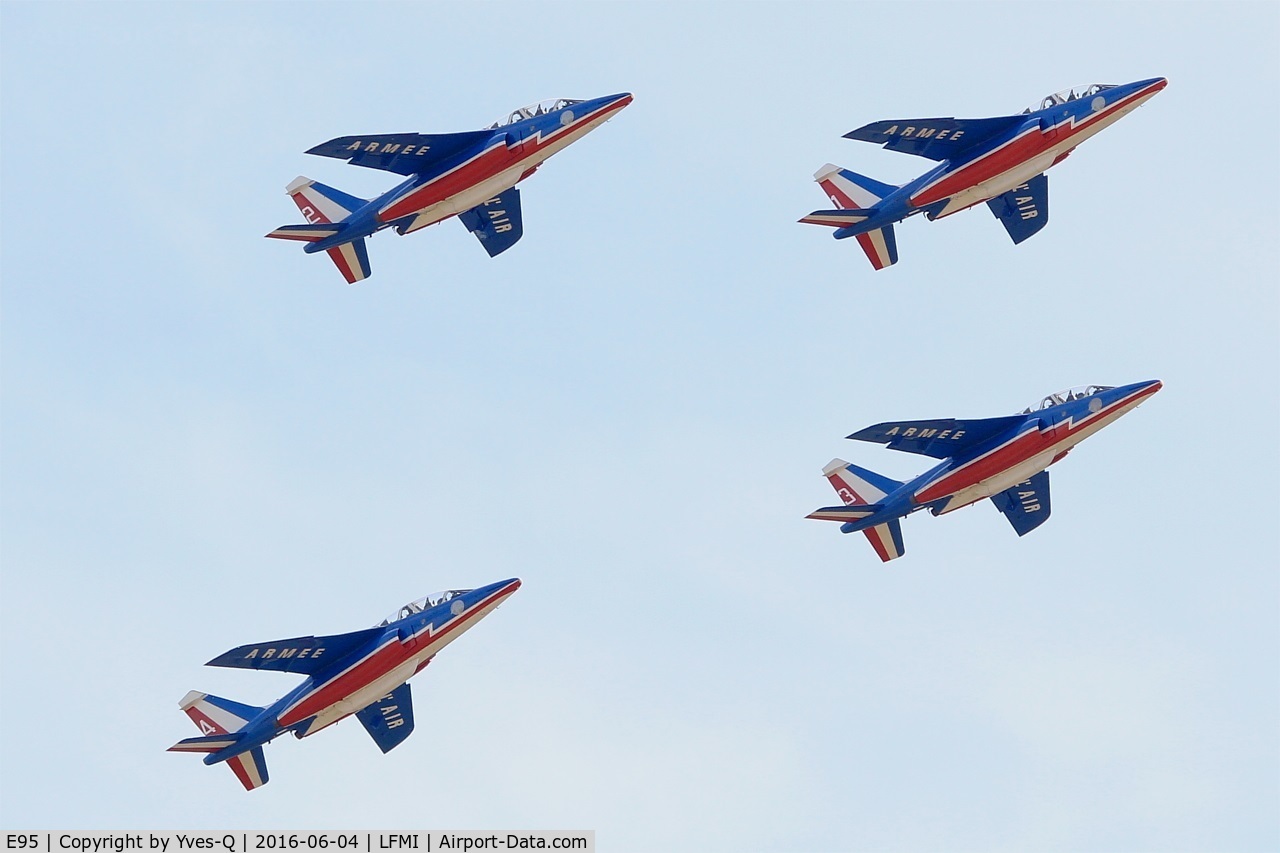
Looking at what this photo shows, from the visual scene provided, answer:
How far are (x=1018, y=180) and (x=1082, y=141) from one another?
2685mm

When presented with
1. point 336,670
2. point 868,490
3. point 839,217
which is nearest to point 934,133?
point 839,217

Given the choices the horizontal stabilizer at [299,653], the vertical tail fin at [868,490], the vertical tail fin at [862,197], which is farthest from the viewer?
the vertical tail fin at [862,197]

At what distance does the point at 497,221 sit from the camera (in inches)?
3597

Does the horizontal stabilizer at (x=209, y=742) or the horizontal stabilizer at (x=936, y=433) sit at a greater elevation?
the horizontal stabilizer at (x=936, y=433)

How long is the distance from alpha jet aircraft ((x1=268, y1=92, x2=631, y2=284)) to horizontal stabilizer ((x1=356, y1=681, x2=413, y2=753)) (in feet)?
54.3

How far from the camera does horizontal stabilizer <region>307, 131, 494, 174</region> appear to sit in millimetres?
85875

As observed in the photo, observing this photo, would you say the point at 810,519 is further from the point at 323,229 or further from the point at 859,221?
the point at 323,229

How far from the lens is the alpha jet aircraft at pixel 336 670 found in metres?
81.8

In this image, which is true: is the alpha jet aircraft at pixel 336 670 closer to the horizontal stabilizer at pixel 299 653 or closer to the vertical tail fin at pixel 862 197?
the horizontal stabilizer at pixel 299 653

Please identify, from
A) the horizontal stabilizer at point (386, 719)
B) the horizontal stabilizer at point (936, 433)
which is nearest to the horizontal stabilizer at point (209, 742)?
the horizontal stabilizer at point (386, 719)

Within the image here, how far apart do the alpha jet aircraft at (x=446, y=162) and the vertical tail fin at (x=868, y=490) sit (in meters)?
15.5

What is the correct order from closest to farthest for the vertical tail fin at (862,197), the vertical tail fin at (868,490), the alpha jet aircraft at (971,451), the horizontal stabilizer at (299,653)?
the horizontal stabilizer at (299,653), the alpha jet aircraft at (971,451), the vertical tail fin at (868,490), the vertical tail fin at (862,197)

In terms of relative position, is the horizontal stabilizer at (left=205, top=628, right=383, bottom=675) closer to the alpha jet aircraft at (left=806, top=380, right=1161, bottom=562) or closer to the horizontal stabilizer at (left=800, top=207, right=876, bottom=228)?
the alpha jet aircraft at (left=806, top=380, right=1161, bottom=562)

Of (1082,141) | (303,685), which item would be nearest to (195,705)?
(303,685)
